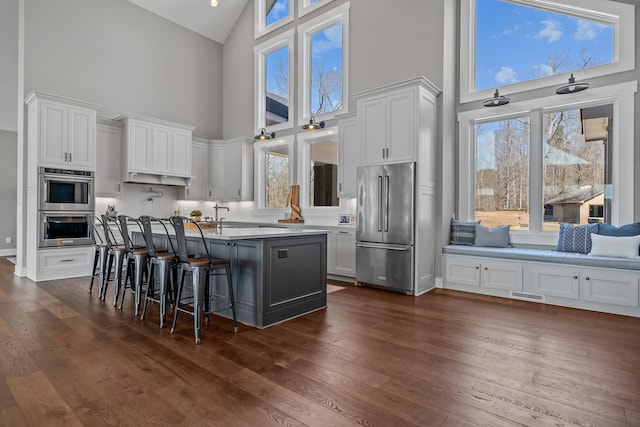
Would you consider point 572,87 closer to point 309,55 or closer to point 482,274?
point 482,274

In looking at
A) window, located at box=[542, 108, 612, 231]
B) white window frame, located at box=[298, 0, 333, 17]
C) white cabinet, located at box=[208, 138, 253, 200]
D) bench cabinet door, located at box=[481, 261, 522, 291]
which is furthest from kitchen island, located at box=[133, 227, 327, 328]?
white window frame, located at box=[298, 0, 333, 17]

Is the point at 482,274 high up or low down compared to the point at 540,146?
down

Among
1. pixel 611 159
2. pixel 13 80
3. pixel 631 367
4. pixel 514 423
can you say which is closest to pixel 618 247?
pixel 611 159

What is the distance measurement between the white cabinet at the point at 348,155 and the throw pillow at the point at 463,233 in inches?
64.5

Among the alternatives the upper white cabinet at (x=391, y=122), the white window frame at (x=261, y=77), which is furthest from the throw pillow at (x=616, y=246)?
the white window frame at (x=261, y=77)

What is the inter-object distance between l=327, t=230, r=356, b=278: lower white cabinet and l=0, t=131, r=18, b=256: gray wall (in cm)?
813

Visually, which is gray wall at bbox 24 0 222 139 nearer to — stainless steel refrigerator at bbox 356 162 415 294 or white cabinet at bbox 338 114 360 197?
white cabinet at bbox 338 114 360 197

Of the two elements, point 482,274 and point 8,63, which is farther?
point 8,63

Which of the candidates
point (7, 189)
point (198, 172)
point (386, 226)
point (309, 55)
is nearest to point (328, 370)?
point (386, 226)

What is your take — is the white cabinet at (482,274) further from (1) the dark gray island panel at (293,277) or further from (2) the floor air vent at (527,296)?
(1) the dark gray island panel at (293,277)

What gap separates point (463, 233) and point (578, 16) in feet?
10.4

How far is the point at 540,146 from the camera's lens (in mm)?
4906

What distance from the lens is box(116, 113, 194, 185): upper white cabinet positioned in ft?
21.2

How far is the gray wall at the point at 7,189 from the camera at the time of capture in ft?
28.0
